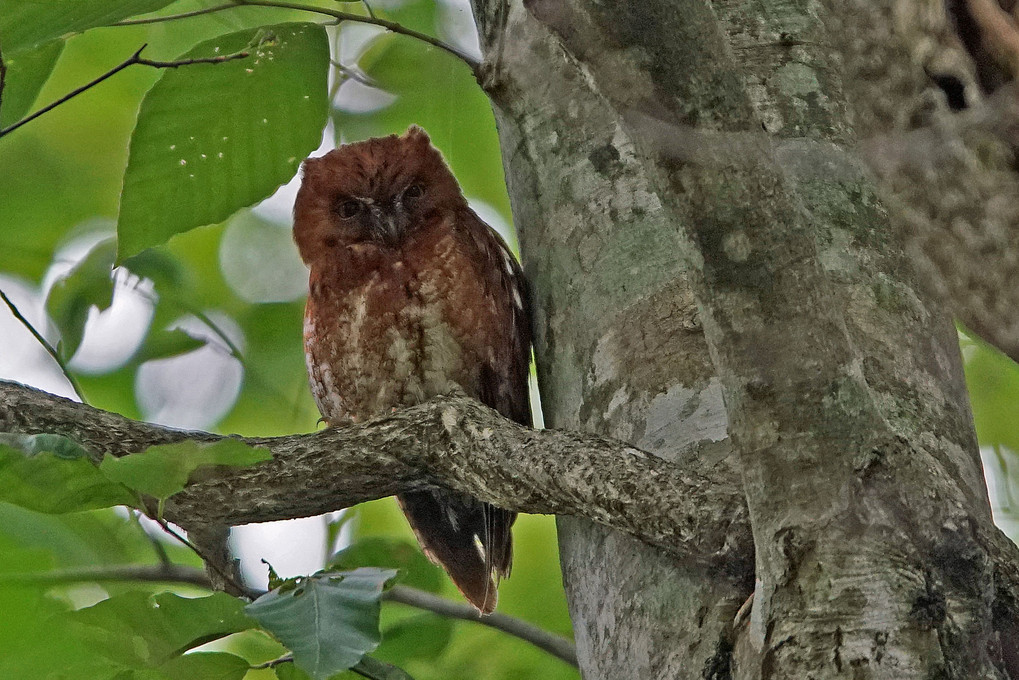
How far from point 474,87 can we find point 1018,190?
2350mm

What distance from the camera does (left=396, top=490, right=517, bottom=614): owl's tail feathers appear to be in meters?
2.63

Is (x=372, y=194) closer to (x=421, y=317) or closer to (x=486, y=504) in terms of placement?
(x=421, y=317)

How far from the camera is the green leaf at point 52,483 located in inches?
54.4

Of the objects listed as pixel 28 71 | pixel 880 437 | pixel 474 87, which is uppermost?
pixel 474 87

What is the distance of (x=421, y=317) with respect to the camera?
105 inches

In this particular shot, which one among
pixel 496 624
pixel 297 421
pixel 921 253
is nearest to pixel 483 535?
pixel 496 624

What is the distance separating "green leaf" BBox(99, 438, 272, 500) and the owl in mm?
1088

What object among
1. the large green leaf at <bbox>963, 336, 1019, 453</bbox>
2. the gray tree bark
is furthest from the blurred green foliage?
the large green leaf at <bbox>963, 336, 1019, 453</bbox>

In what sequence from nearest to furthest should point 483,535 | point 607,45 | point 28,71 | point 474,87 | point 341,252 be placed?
point 607,45, point 28,71, point 483,535, point 341,252, point 474,87

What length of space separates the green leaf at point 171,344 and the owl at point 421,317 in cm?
44

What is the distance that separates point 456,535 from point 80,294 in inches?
47.0

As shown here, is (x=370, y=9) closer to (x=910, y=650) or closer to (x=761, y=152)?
(x=761, y=152)

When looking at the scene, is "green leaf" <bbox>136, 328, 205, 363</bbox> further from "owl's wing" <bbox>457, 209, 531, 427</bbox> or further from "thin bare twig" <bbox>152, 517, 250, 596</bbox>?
"thin bare twig" <bbox>152, 517, 250, 596</bbox>

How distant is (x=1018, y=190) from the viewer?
1389 mm
